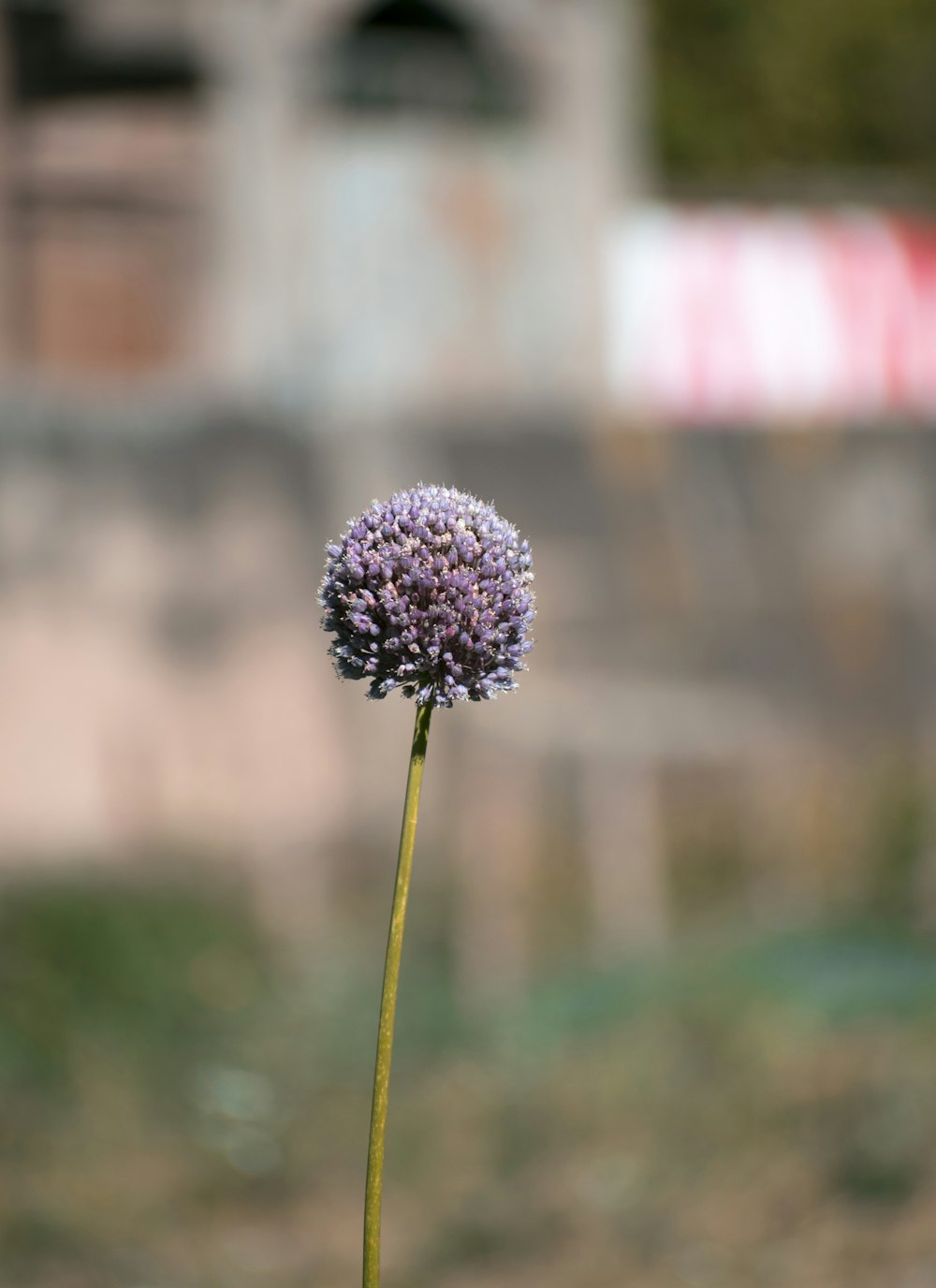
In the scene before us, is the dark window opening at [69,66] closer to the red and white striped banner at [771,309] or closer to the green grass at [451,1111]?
the red and white striped banner at [771,309]

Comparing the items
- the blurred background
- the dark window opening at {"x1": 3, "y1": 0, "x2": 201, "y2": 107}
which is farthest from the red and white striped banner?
the dark window opening at {"x1": 3, "y1": 0, "x2": 201, "y2": 107}

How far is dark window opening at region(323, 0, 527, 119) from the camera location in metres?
11.8

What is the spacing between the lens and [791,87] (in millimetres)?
25031

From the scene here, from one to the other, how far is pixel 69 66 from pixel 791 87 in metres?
15.1

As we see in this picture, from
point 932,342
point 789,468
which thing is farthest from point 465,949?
point 932,342

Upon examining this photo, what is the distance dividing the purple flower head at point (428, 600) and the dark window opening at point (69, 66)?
9.00m

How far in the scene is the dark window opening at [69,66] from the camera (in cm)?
1131

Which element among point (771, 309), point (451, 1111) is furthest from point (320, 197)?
point (451, 1111)

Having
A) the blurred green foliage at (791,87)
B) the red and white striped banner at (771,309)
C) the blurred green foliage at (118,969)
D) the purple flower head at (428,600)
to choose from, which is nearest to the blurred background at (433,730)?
the blurred green foliage at (118,969)

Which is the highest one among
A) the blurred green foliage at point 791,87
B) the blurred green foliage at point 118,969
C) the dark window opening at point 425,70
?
the blurred green foliage at point 791,87

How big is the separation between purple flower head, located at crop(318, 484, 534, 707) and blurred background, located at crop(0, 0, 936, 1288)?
393 cm

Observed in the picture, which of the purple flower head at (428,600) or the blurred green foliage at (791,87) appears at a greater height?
the blurred green foliage at (791,87)

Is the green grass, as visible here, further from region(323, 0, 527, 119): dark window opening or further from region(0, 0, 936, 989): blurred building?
region(323, 0, 527, 119): dark window opening

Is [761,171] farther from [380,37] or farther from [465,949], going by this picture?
[465,949]
